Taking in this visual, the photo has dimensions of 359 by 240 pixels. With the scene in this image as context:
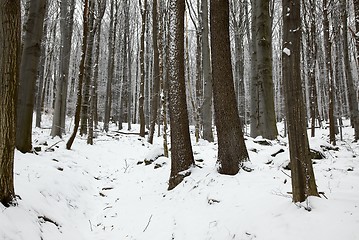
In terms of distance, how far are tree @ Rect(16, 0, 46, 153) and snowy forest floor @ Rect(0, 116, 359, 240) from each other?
700mm

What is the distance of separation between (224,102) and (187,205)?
83.5 inches

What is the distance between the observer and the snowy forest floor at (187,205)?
2.93m

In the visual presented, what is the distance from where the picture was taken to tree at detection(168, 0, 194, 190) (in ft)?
19.3

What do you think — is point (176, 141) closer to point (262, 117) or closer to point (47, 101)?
point (262, 117)

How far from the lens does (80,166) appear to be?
809 cm

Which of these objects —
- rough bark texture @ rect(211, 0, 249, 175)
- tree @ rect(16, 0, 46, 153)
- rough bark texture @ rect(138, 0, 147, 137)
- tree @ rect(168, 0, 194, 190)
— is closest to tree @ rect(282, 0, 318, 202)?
rough bark texture @ rect(211, 0, 249, 175)

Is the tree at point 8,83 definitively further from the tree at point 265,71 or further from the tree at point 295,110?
the tree at point 265,71

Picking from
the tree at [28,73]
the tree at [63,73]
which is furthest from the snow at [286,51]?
the tree at [63,73]

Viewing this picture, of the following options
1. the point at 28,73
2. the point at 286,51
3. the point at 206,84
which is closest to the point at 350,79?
the point at 206,84

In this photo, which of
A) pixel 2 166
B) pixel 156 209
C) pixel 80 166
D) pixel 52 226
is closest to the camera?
pixel 2 166

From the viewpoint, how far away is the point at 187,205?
15.4 ft

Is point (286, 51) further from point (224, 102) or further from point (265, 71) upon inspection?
point (265, 71)

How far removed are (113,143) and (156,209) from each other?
31.6 feet

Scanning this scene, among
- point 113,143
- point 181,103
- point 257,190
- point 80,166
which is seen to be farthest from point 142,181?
point 113,143
